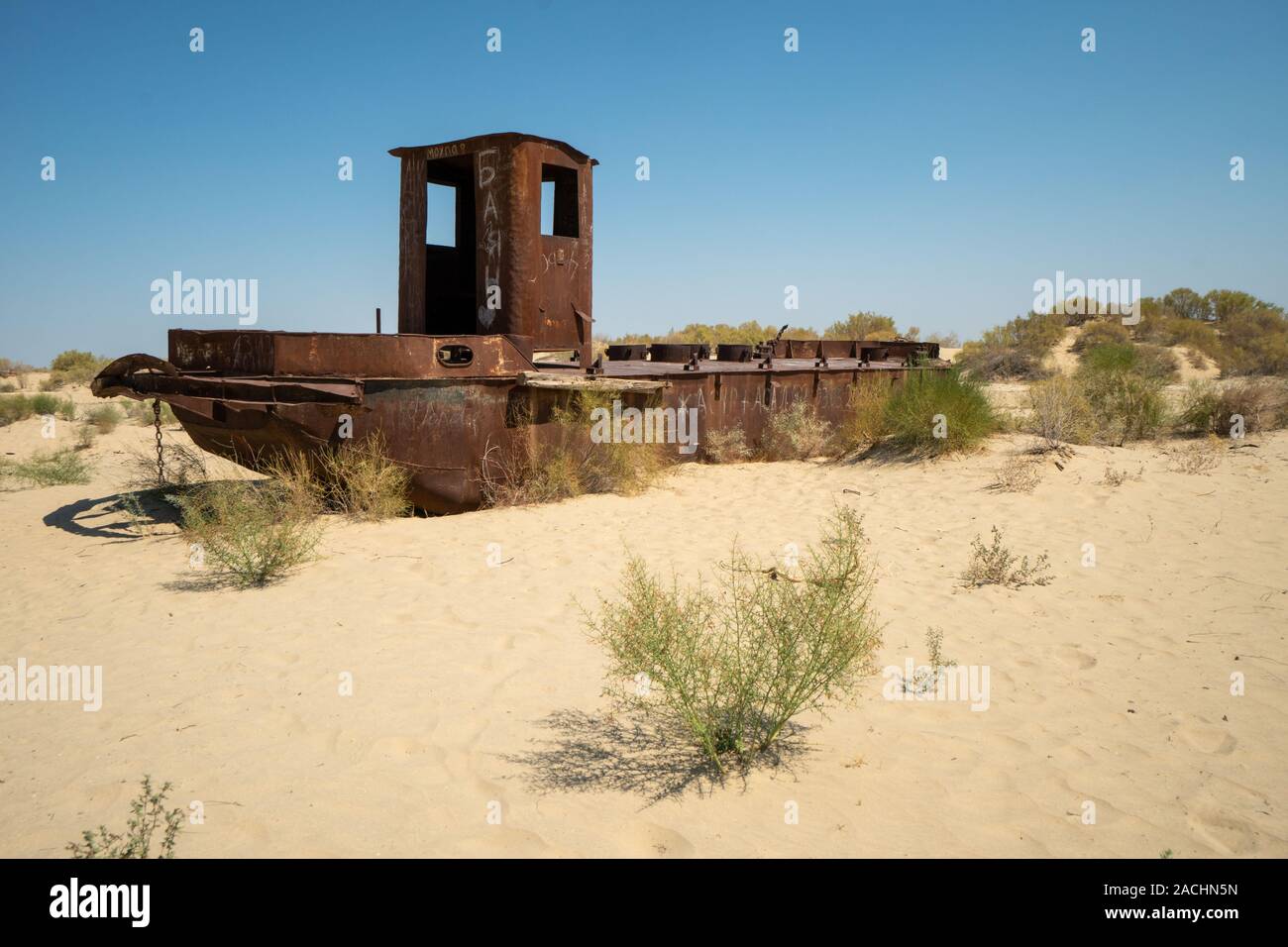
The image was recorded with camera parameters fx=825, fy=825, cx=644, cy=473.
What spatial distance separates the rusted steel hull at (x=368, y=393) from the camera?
7.10 meters

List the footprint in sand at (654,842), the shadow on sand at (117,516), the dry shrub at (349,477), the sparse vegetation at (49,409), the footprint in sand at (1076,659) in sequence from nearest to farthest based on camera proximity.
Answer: the footprint in sand at (654,842) → the footprint in sand at (1076,659) → the dry shrub at (349,477) → the shadow on sand at (117,516) → the sparse vegetation at (49,409)

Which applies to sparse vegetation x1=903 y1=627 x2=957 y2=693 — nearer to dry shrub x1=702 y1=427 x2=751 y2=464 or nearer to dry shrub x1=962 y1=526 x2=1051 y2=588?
dry shrub x1=962 y1=526 x2=1051 y2=588

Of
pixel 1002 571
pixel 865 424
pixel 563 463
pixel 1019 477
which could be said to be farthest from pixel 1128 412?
pixel 563 463

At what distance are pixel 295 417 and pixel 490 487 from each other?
1990mm

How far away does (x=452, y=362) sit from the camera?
7.89m

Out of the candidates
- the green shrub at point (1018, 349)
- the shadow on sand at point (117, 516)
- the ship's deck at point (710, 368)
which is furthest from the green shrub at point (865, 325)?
the shadow on sand at point (117, 516)

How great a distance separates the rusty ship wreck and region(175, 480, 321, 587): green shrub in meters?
0.54

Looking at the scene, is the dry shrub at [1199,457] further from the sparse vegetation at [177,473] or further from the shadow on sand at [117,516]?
the sparse vegetation at [177,473]

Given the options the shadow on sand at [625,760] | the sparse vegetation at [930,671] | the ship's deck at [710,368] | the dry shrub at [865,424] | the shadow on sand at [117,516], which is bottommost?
the shadow on sand at [625,760]

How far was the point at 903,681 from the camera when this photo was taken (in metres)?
4.39

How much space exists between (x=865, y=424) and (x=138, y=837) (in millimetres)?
10217

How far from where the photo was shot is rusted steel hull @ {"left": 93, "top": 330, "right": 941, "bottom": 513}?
23.3 ft

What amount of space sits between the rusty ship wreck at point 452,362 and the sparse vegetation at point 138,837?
454cm
